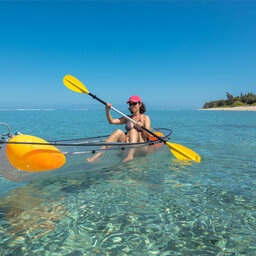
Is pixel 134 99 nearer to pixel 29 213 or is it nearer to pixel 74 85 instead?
pixel 74 85

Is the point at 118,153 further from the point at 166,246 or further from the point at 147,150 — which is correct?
the point at 166,246

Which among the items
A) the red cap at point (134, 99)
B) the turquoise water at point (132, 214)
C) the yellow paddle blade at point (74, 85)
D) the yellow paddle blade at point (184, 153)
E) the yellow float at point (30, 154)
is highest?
the yellow paddle blade at point (74, 85)

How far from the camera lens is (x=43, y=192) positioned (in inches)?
179

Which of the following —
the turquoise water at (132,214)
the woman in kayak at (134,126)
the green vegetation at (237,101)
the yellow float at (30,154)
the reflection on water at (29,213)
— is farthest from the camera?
the green vegetation at (237,101)

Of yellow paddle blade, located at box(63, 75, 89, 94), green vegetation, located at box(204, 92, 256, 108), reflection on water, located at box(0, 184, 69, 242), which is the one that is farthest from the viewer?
green vegetation, located at box(204, 92, 256, 108)

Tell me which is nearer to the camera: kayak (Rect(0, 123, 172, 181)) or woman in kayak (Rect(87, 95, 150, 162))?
kayak (Rect(0, 123, 172, 181))

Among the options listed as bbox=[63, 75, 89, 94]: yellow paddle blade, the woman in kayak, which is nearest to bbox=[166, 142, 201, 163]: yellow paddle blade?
the woman in kayak

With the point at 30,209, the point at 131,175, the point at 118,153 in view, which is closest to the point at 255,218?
the point at 131,175

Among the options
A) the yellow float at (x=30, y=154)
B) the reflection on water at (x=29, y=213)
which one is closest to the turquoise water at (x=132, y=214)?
the reflection on water at (x=29, y=213)

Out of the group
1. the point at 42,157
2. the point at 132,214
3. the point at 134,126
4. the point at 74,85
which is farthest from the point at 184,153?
the point at 74,85

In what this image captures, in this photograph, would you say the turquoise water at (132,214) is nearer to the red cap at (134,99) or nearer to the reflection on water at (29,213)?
the reflection on water at (29,213)

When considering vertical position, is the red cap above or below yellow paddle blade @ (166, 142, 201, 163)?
above

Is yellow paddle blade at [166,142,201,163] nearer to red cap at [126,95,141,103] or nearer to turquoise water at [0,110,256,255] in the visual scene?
turquoise water at [0,110,256,255]

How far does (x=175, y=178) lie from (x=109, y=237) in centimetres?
279
